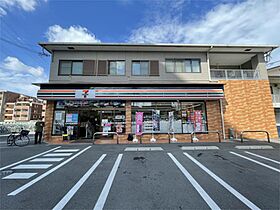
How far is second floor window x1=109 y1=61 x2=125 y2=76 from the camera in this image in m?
12.6

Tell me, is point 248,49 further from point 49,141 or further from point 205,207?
point 49,141

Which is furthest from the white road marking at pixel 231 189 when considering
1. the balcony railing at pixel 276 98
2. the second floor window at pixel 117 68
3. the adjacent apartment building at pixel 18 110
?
the adjacent apartment building at pixel 18 110

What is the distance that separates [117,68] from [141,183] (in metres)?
10.5

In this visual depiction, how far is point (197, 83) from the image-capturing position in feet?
38.4

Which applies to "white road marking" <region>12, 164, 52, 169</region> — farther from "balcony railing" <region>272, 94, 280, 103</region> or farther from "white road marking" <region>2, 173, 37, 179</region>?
"balcony railing" <region>272, 94, 280, 103</region>

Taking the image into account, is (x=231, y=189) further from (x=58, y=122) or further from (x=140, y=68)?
(x=58, y=122)

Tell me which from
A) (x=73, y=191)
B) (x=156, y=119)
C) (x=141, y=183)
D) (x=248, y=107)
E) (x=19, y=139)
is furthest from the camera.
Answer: (x=248, y=107)

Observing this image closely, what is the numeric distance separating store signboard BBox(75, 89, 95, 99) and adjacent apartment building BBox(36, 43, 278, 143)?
0.25ft

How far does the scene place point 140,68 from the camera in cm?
1282

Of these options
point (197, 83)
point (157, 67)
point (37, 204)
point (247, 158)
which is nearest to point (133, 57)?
point (157, 67)

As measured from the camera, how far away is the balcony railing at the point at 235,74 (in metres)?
13.1

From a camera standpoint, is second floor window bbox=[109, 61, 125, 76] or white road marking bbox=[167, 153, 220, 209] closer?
white road marking bbox=[167, 153, 220, 209]

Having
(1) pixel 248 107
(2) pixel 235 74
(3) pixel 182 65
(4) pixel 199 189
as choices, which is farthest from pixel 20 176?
(2) pixel 235 74

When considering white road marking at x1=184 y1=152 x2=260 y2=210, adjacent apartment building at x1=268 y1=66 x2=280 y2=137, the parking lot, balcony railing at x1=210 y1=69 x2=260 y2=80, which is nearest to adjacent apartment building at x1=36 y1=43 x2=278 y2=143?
balcony railing at x1=210 y1=69 x2=260 y2=80
